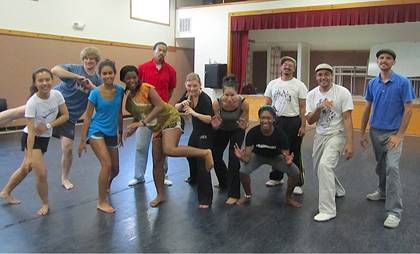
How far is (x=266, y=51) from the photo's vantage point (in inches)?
535

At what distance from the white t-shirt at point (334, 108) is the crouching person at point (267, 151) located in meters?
0.34

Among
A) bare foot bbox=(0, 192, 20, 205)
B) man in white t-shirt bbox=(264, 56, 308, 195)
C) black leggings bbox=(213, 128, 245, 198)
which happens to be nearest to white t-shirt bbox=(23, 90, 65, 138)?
bare foot bbox=(0, 192, 20, 205)

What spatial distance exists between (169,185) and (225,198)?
0.70 meters

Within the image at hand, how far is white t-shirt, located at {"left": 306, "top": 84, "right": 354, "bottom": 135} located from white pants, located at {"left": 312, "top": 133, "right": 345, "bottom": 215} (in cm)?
7

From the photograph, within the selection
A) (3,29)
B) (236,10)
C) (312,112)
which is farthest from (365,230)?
(236,10)

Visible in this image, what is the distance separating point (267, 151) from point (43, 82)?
1.88 meters

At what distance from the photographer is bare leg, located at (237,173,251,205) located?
3551 millimetres

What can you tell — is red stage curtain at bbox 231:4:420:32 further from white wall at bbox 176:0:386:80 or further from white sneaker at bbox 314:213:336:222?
white sneaker at bbox 314:213:336:222

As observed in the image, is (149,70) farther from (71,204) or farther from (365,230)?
(365,230)

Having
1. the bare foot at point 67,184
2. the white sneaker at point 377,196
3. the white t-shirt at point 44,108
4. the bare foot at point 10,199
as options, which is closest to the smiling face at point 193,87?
the white t-shirt at point 44,108

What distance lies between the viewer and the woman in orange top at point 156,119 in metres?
3.31

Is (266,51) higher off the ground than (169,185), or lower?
higher

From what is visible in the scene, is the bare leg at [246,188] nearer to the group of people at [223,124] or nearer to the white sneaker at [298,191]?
the group of people at [223,124]

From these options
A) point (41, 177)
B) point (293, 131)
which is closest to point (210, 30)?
point (293, 131)
